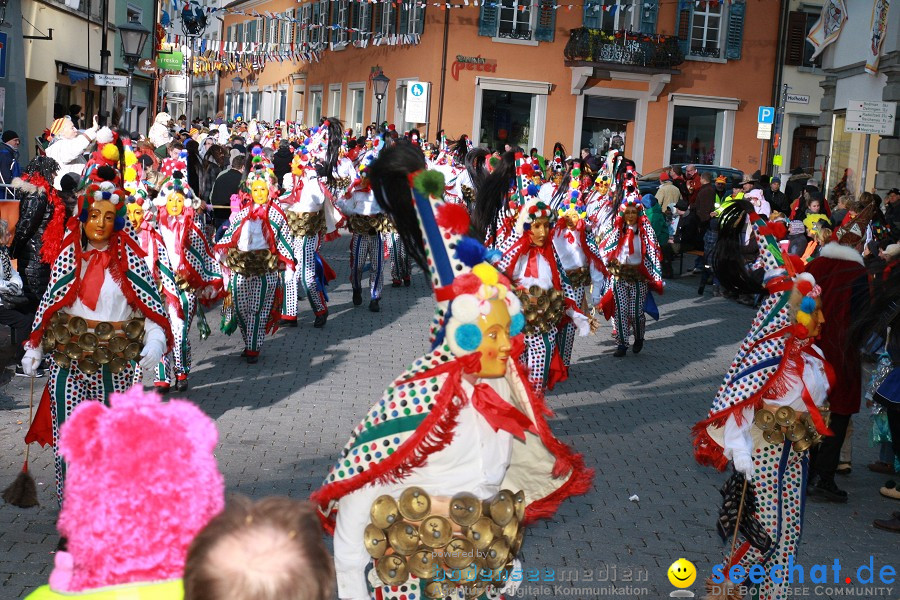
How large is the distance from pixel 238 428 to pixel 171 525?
6.40m

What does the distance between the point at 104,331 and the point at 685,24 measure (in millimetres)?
31702

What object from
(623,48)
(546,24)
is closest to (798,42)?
(623,48)

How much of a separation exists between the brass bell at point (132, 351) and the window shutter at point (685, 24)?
30993 mm

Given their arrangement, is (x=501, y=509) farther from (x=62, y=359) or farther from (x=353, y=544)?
(x=62, y=359)

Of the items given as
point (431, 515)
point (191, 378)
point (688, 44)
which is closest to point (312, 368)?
point (191, 378)

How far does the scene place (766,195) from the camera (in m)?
18.6

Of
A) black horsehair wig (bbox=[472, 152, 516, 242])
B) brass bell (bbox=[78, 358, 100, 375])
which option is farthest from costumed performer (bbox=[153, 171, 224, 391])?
brass bell (bbox=[78, 358, 100, 375])

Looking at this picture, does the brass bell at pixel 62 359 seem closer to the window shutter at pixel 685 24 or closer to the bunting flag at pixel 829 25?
the bunting flag at pixel 829 25

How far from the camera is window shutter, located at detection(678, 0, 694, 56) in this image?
34.7 metres

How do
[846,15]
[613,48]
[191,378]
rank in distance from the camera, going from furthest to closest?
[613,48]
[846,15]
[191,378]

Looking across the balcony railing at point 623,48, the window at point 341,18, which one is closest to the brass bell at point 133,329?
the balcony railing at point 623,48

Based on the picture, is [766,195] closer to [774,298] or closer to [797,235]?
[797,235]

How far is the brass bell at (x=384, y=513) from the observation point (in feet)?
12.4

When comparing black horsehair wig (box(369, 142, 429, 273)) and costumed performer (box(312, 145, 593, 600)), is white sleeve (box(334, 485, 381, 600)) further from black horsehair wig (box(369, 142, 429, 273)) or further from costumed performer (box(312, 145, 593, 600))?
black horsehair wig (box(369, 142, 429, 273))
